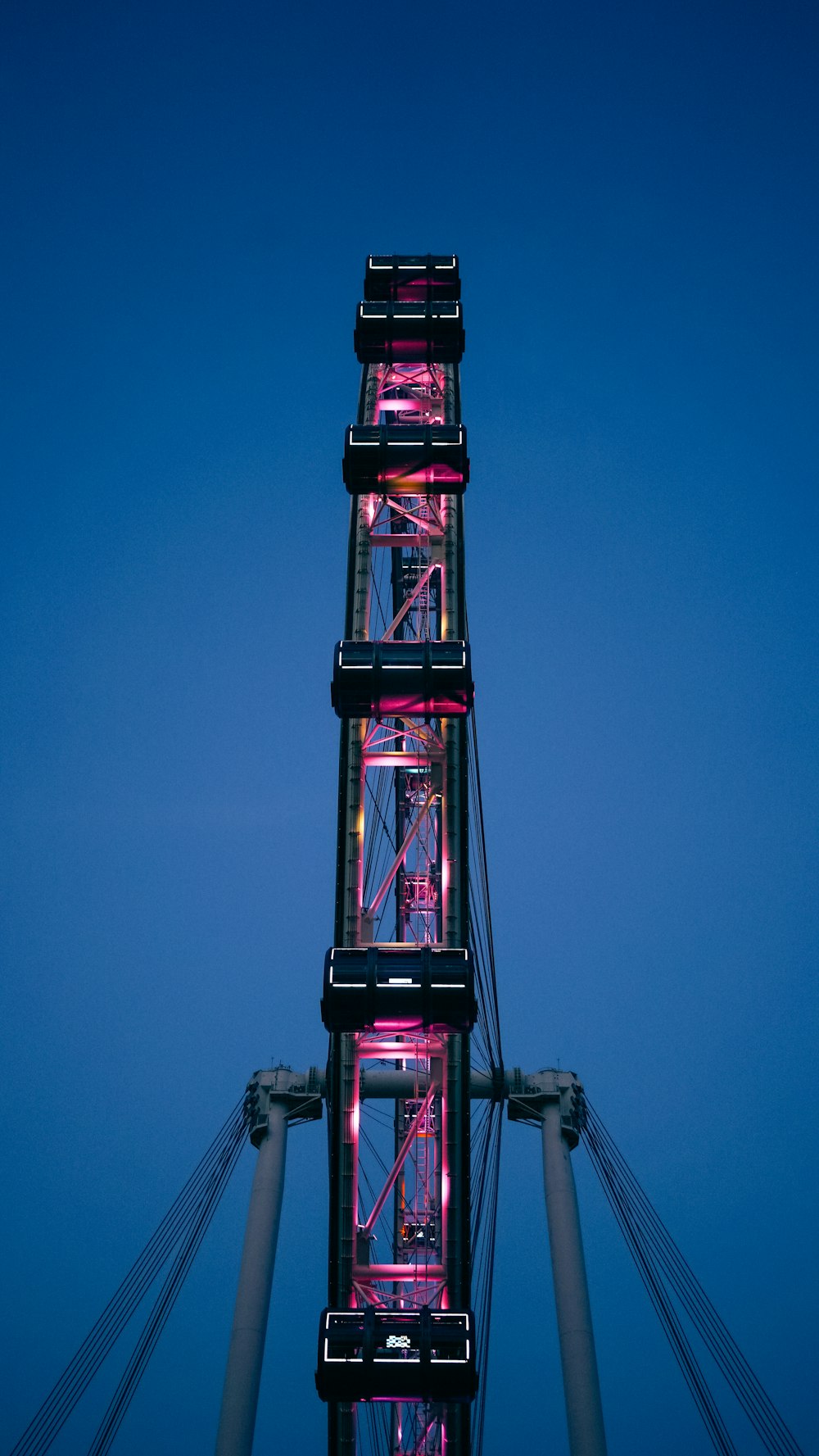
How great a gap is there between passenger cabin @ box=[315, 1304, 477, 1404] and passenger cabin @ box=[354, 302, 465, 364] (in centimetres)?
2320

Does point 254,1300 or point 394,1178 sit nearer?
point 394,1178

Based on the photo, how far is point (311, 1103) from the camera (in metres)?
37.4

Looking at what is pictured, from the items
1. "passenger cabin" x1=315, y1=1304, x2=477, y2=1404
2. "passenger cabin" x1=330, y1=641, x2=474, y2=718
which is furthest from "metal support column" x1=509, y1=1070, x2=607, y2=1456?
"passenger cabin" x1=330, y1=641, x2=474, y2=718

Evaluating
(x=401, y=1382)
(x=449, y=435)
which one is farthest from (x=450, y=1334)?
(x=449, y=435)

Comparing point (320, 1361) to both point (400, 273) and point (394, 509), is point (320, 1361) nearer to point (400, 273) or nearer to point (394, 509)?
point (394, 509)

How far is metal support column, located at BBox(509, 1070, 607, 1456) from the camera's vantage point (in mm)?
30312

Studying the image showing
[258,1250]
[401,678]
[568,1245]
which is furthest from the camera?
[568,1245]

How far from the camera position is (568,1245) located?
33.4 m

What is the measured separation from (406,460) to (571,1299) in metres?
19.3

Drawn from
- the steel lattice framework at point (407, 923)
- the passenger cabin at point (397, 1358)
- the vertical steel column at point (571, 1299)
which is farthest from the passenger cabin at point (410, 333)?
the passenger cabin at point (397, 1358)

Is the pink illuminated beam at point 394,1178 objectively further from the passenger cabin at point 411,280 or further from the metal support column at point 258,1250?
the passenger cabin at point 411,280

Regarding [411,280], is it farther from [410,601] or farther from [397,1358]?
[397,1358]

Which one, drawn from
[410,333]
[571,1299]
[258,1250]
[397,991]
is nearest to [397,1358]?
[397,991]

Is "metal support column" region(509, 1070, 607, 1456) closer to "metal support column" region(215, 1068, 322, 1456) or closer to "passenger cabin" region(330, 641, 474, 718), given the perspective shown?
"metal support column" region(215, 1068, 322, 1456)
